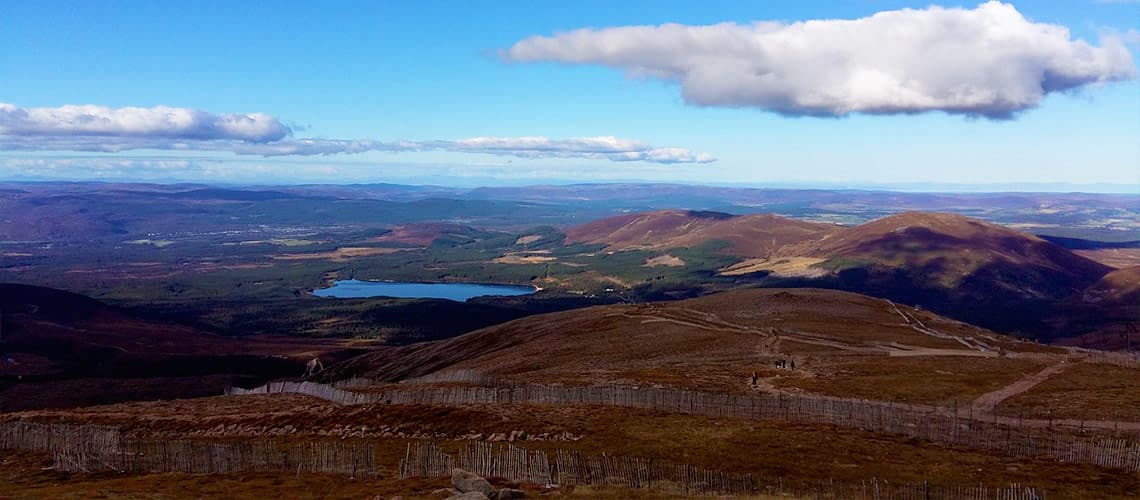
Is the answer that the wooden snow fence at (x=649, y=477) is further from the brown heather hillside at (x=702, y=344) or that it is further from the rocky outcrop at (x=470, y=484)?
the brown heather hillside at (x=702, y=344)

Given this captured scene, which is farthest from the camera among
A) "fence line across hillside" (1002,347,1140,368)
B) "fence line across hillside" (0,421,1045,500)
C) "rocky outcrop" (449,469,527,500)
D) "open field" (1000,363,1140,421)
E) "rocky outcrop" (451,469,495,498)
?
"fence line across hillside" (1002,347,1140,368)

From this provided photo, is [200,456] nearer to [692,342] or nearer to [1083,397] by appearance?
[1083,397]

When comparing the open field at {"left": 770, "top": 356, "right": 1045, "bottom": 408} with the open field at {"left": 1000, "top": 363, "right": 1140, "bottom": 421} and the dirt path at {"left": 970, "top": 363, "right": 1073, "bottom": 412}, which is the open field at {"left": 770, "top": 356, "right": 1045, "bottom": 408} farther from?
the open field at {"left": 1000, "top": 363, "right": 1140, "bottom": 421}

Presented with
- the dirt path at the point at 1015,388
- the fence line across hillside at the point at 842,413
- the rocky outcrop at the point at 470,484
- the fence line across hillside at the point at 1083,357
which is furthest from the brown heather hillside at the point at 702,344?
the rocky outcrop at the point at 470,484

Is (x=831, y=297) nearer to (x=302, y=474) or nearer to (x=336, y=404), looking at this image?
(x=336, y=404)

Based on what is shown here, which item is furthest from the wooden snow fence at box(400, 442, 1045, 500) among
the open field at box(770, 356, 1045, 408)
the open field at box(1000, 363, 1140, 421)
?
the open field at box(770, 356, 1045, 408)

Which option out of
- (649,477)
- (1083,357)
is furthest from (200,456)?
(1083,357)
